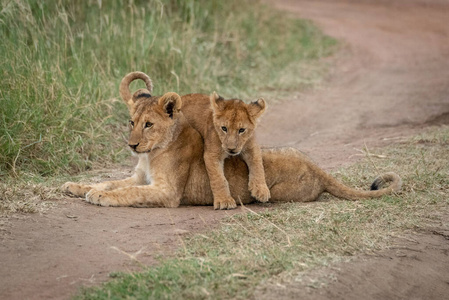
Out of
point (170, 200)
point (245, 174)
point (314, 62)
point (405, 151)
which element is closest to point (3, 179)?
point (170, 200)

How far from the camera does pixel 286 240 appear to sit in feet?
14.8

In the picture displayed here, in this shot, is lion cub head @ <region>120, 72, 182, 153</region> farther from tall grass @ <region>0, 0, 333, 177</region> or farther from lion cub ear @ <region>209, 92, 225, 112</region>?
tall grass @ <region>0, 0, 333, 177</region>

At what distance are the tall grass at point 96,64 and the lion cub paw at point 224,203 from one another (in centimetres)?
176

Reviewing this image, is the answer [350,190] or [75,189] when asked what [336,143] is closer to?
[350,190]

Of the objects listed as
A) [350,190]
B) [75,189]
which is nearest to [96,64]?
[75,189]

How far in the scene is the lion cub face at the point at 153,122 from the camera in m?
5.42

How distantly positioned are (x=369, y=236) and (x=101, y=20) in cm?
497

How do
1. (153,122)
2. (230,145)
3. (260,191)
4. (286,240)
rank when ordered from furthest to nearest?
(153,122) → (260,191) → (230,145) → (286,240)

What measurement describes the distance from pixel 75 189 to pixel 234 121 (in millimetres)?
1391

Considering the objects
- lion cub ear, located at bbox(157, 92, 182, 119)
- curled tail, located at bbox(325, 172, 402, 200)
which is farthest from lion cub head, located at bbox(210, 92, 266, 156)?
curled tail, located at bbox(325, 172, 402, 200)

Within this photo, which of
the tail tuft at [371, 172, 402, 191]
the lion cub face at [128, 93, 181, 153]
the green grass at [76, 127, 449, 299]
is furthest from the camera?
the tail tuft at [371, 172, 402, 191]

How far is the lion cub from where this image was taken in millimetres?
5289

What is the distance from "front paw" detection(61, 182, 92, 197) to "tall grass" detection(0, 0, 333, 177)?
0.60 m

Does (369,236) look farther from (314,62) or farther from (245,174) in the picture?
(314,62)
